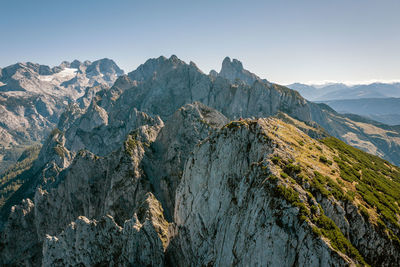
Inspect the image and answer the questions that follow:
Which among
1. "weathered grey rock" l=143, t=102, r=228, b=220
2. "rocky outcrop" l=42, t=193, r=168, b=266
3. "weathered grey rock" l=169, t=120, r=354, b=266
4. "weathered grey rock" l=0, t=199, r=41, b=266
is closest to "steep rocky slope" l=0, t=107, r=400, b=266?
"weathered grey rock" l=169, t=120, r=354, b=266

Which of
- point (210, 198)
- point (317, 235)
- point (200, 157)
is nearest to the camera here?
point (317, 235)

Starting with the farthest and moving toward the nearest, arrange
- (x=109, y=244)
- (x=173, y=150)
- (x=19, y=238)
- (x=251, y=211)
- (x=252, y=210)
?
(x=19, y=238) < (x=173, y=150) < (x=109, y=244) < (x=251, y=211) < (x=252, y=210)

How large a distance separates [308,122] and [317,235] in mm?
199911

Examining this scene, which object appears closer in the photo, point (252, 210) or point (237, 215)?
point (252, 210)

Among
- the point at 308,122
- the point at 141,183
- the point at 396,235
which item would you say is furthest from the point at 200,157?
the point at 308,122

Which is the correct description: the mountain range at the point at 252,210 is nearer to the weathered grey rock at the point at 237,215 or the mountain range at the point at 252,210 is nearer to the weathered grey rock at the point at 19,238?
the weathered grey rock at the point at 237,215

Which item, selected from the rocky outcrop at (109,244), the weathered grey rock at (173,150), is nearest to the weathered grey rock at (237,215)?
the rocky outcrop at (109,244)

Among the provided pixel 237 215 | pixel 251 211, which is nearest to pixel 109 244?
pixel 237 215

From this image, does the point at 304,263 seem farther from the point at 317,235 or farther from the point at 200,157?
the point at 200,157

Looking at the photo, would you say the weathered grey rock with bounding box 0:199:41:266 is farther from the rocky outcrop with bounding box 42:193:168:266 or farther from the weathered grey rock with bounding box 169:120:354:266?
the weathered grey rock with bounding box 169:120:354:266

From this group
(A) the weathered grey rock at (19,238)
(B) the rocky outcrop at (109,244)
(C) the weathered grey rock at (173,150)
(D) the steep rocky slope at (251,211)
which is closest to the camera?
(D) the steep rocky slope at (251,211)

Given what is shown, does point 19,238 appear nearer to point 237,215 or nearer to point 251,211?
point 237,215

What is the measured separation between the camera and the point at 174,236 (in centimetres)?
4466

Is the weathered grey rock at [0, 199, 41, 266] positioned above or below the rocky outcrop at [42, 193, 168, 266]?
below
